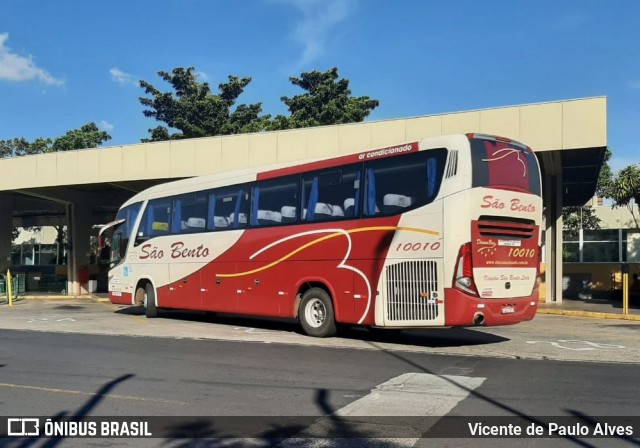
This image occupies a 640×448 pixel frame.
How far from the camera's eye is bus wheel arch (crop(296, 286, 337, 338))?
41.4 feet

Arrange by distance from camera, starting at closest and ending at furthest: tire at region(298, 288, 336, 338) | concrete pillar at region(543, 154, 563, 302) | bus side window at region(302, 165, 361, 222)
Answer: bus side window at region(302, 165, 361, 222) < tire at region(298, 288, 336, 338) < concrete pillar at region(543, 154, 563, 302)

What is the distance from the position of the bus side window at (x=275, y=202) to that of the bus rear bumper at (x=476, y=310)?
443cm

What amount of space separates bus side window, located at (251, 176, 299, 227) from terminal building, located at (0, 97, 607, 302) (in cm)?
73

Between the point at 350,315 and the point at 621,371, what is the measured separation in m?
5.00

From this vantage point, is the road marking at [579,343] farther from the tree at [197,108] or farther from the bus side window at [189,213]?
the tree at [197,108]

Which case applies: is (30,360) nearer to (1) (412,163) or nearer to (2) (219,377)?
(2) (219,377)

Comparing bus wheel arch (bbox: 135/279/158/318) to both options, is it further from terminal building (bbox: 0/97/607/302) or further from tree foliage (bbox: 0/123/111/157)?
tree foliage (bbox: 0/123/111/157)

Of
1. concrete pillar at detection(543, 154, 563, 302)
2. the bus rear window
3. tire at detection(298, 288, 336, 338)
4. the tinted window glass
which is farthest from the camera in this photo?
concrete pillar at detection(543, 154, 563, 302)

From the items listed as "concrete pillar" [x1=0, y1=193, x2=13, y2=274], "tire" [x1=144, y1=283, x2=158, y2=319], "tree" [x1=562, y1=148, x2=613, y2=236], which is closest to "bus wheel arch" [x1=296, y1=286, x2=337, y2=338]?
"tire" [x1=144, y1=283, x2=158, y2=319]

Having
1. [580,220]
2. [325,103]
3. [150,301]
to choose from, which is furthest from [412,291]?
[325,103]

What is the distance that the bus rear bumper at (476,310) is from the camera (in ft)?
33.6

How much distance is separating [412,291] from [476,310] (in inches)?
46.9

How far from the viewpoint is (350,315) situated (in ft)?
39.4

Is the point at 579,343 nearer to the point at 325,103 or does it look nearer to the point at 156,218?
the point at 156,218
